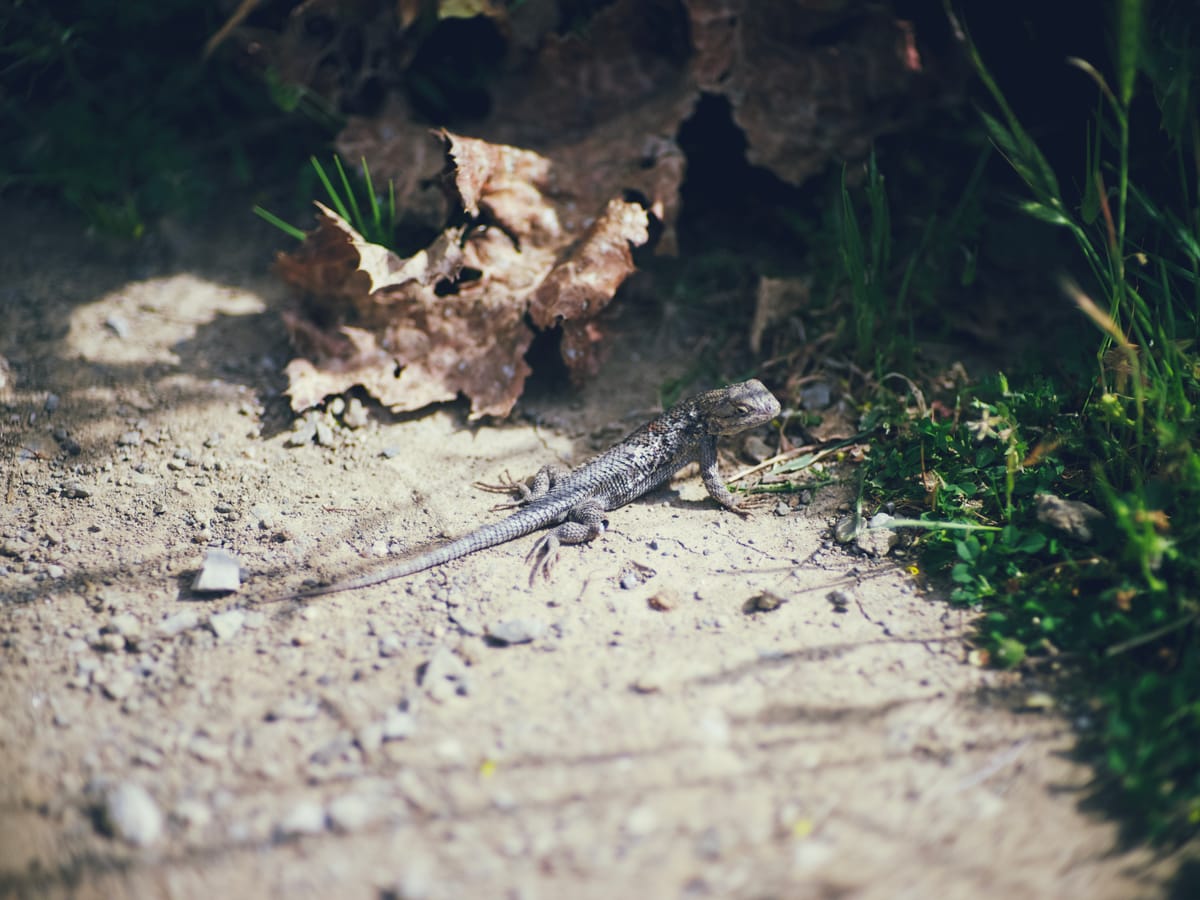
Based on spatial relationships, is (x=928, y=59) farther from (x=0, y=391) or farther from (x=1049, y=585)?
(x=0, y=391)

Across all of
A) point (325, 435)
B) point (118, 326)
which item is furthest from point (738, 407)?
point (118, 326)

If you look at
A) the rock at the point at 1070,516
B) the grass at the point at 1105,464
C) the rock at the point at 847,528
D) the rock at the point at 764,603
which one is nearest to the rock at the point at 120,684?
the rock at the point at 764,603

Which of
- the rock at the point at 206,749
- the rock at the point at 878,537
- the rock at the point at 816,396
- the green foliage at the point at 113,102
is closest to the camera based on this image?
the rock at the point at 206,749

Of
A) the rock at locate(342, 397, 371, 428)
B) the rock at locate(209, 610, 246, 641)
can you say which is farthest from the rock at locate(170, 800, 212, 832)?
the rock at locate(342, 397, 371, 428)

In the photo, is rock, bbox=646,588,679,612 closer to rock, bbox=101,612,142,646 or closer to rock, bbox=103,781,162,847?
rock, bbox=103,781,162,847

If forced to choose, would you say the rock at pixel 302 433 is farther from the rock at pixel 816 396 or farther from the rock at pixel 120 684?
the rock at pixel 816 396

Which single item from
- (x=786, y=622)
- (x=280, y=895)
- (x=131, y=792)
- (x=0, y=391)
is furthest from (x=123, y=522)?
(x=786, y=622)
